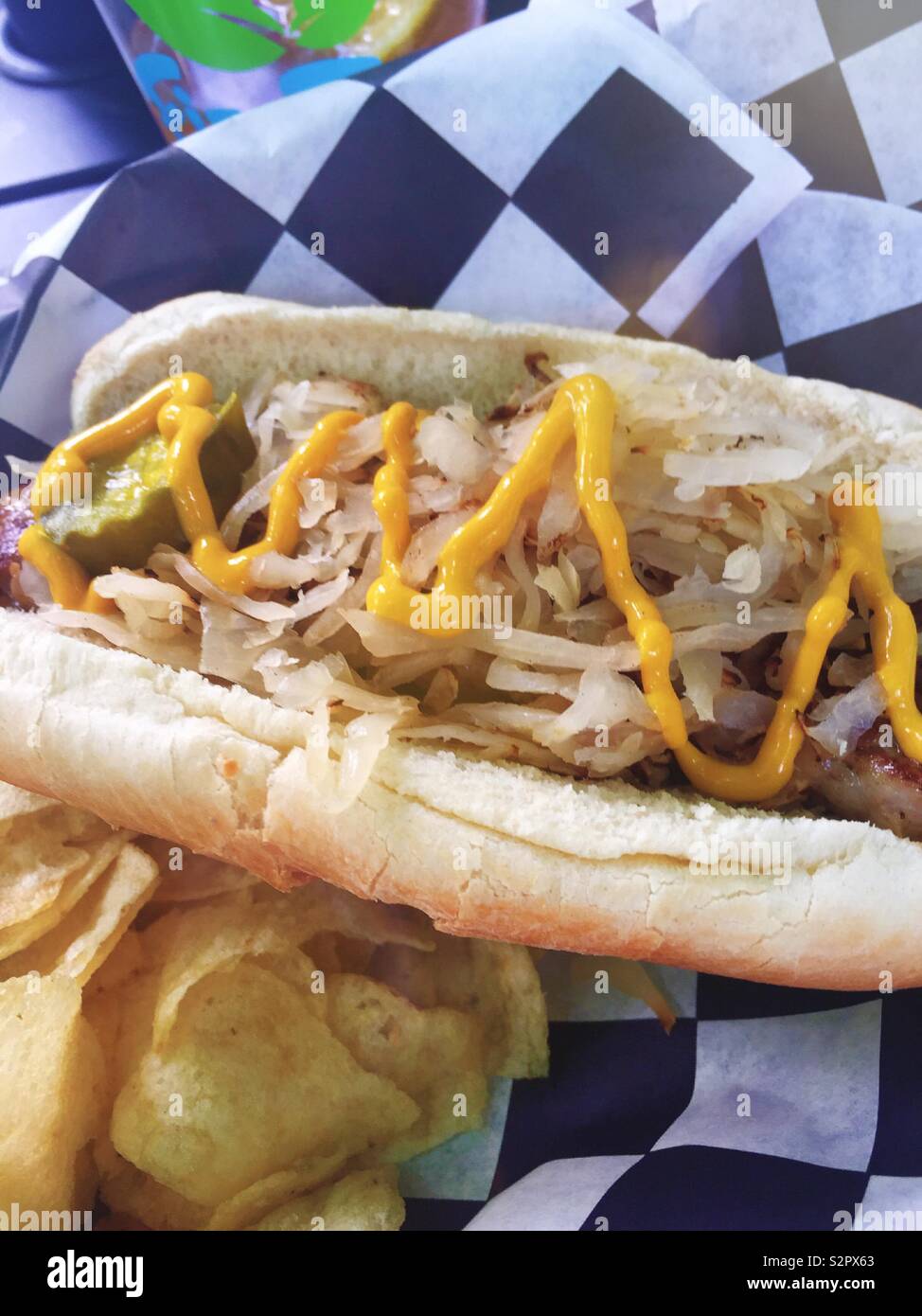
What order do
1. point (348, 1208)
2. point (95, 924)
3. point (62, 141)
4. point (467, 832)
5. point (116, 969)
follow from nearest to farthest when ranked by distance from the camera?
point (467, 832), point (348, 1208), point (95, 924), point (116, 969), point (62, 141)

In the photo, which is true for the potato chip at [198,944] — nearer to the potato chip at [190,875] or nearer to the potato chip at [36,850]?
the potato chip at [190,875]

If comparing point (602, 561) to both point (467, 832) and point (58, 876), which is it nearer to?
point (467, 832)

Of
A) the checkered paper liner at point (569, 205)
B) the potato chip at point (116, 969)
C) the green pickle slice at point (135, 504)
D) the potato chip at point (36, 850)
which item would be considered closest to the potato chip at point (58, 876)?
the potato chip at point (36, 850)

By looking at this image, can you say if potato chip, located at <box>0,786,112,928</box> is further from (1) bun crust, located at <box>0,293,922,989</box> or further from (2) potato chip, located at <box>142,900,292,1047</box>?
(2) potato chip, located at <box>142,900,292,1047</box>

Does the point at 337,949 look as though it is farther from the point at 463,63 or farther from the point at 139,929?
the point at 463,63

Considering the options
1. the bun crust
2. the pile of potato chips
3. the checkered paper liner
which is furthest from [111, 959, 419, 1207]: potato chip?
the checkered paper liner

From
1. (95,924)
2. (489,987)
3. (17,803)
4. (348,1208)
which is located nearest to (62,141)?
(17,803)
